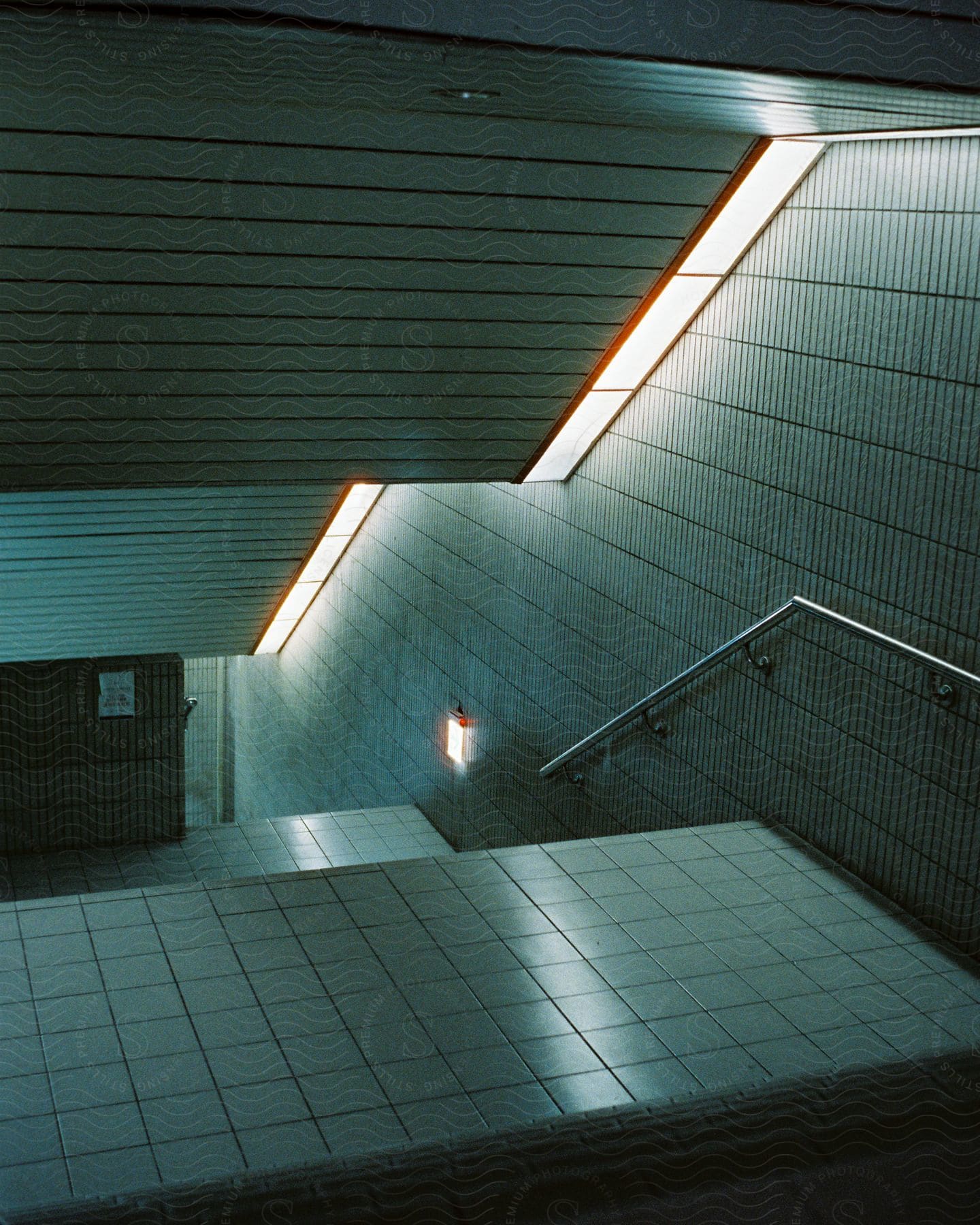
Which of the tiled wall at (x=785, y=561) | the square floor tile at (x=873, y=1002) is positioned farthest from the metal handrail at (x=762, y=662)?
A: the square floor tile at (x=873, y=1002)

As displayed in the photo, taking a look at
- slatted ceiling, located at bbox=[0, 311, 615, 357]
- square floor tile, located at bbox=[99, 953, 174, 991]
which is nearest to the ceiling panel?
slatted ceiling, located at bbox=[0, 311, 615, 357]

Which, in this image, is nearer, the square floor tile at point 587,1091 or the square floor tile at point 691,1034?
the square floor tile at point 587,1091

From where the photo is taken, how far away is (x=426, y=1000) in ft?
12.7

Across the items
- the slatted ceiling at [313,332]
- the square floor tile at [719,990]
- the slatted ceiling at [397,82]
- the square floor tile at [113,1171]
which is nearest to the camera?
the slatted ceiling at [397,82]

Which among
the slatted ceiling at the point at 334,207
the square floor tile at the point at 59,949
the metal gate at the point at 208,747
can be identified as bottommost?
the metal gate at the point at 208,747

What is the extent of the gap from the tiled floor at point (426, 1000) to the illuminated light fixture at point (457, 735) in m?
2.84

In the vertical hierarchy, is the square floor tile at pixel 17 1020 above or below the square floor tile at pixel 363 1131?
above

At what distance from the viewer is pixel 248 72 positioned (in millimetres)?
3064

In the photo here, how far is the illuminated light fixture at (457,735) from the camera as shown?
308 inches

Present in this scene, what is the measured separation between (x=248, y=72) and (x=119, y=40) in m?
0.41

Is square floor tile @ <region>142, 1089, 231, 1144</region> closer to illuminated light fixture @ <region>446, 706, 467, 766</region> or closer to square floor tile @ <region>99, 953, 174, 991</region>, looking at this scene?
square floor tile @ <region>99, 953, 174, 991</region>

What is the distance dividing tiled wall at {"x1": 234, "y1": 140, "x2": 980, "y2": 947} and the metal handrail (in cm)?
7

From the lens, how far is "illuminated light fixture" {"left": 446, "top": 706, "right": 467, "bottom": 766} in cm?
782

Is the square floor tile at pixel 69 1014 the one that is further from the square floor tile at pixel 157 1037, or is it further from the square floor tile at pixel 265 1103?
the square floor tile at pixel 265 1103
